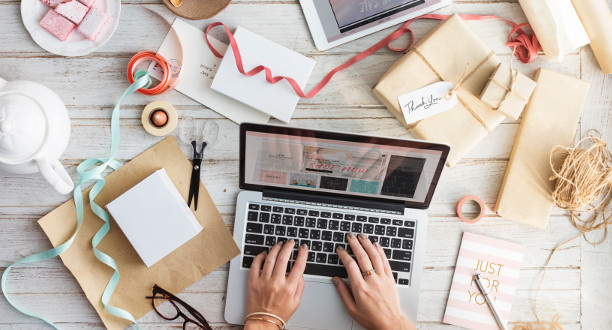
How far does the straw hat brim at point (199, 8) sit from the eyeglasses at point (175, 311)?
56cm

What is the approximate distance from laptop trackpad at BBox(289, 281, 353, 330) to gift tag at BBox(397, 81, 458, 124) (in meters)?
0.39

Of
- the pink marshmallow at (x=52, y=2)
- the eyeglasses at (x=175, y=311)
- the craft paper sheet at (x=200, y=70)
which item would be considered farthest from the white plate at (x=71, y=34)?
the eyeglasses at (x=175, y=311)

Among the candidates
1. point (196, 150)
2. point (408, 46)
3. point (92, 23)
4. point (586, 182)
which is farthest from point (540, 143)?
point (92, 23)

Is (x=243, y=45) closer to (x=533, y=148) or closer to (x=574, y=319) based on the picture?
(x=533, y=148)

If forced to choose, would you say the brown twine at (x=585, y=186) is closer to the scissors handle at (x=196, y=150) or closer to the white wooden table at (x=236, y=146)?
the white wooden table at (x=236, y=146)

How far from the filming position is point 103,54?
906mm

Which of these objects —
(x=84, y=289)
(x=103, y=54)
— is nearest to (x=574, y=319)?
(x=84, y=289)

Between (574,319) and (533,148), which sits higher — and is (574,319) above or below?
below

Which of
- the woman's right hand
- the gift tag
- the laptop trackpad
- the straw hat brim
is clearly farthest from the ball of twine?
the straw hat brim

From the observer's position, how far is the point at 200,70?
909 mm

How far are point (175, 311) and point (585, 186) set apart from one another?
2.84 ft

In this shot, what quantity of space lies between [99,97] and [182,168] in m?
0.23

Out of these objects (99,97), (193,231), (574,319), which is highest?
(99,97)

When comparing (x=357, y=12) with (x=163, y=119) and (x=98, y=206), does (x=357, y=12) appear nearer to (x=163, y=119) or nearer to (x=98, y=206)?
(x=163, y=119)
